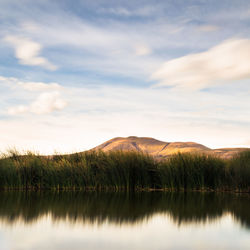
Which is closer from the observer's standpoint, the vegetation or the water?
the water

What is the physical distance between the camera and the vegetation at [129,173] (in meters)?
11.4

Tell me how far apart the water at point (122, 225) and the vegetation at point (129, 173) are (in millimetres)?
3618

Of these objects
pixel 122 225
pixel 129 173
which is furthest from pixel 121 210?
pixel 129 173

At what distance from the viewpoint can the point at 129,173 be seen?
37.9 ft

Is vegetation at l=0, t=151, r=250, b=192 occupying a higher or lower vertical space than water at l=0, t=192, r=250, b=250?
higher

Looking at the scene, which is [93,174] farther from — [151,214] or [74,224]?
[74,224]

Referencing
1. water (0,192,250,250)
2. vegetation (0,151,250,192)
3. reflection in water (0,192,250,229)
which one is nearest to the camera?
water (0,192,250,250)

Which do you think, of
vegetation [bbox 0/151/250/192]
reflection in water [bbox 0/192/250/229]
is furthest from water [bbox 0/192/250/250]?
vegetation [bbox 0/151/250/192]

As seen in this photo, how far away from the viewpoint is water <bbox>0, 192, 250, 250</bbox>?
4242 millimetres

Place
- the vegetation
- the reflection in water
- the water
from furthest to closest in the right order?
the vegetation → the reflection in water → the water

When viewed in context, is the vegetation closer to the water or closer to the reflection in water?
the reflection in water

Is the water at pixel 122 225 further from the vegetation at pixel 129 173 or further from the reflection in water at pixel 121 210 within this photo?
the vegetation at pixel 129 173

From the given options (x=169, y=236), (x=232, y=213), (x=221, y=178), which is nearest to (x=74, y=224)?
(x=169, y=236)

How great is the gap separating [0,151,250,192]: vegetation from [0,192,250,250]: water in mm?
3618
